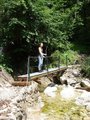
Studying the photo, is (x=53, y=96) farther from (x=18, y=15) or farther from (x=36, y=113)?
(x=18, y=15)

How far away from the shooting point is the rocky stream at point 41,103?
1050cm

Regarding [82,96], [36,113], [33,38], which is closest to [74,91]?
[82,96]

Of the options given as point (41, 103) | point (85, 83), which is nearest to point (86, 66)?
point (85, 83)

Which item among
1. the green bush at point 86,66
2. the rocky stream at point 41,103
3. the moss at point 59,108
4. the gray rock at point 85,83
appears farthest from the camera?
the green bush at point 86,66

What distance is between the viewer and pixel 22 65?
21484 mm

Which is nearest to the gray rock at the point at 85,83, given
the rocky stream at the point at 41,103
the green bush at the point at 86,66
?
the rocky stream at the point at 41,103

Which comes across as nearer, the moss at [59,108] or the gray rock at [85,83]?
the moss at [59,108]

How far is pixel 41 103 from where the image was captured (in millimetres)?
14141

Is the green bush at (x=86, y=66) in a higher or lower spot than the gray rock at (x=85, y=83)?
higher

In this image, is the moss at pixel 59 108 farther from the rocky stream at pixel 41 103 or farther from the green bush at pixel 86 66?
the green bush at pixel 86 66

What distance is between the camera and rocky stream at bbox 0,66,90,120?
10500mm

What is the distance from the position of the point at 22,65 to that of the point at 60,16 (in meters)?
4.67

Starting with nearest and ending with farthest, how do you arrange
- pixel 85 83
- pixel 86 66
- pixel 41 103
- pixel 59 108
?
1. pixel 59 108
2. pixel 41 103
3. pixel 85 83
4. pixel 86 66

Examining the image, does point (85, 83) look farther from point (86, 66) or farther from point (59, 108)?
point (59, 108)
